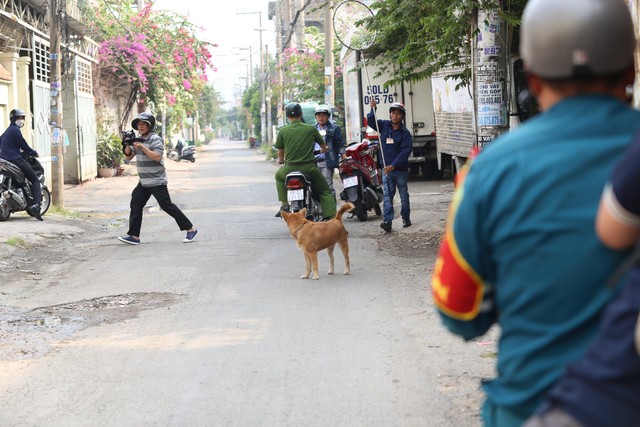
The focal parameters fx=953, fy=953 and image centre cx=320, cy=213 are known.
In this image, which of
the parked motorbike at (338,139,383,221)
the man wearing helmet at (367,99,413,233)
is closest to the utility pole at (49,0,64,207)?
the parked motorbike at (338,139,383,221)

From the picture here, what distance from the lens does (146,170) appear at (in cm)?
1298

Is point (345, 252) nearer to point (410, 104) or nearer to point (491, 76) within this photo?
point (491, 76)

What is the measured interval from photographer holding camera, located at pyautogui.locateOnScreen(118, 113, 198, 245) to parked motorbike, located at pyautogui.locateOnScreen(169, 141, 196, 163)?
36133 mm

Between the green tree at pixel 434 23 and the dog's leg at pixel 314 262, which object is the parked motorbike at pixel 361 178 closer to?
the green tree at pixel 434 23

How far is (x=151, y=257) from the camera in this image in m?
11.8

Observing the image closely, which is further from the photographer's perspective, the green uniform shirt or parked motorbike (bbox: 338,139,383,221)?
parked motorbike (bbox: 338,139,383,221)

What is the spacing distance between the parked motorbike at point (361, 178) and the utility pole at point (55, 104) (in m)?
6.21

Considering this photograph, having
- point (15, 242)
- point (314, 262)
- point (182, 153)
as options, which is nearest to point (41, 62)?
point (15, 242)

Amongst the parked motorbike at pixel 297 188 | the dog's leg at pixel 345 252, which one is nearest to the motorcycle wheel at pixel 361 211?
the parked motorbike at pixel 297 188

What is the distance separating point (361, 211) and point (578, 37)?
13363mm

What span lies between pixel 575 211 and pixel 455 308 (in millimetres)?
370

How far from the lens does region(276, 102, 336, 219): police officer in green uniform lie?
1243 cm

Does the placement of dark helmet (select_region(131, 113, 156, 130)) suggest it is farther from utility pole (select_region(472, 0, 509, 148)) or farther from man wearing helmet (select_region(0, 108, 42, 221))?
utility pole (select_region(472, 0, 509, 148))

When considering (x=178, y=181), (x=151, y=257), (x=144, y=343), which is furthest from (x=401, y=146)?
(x=178, y=181)
